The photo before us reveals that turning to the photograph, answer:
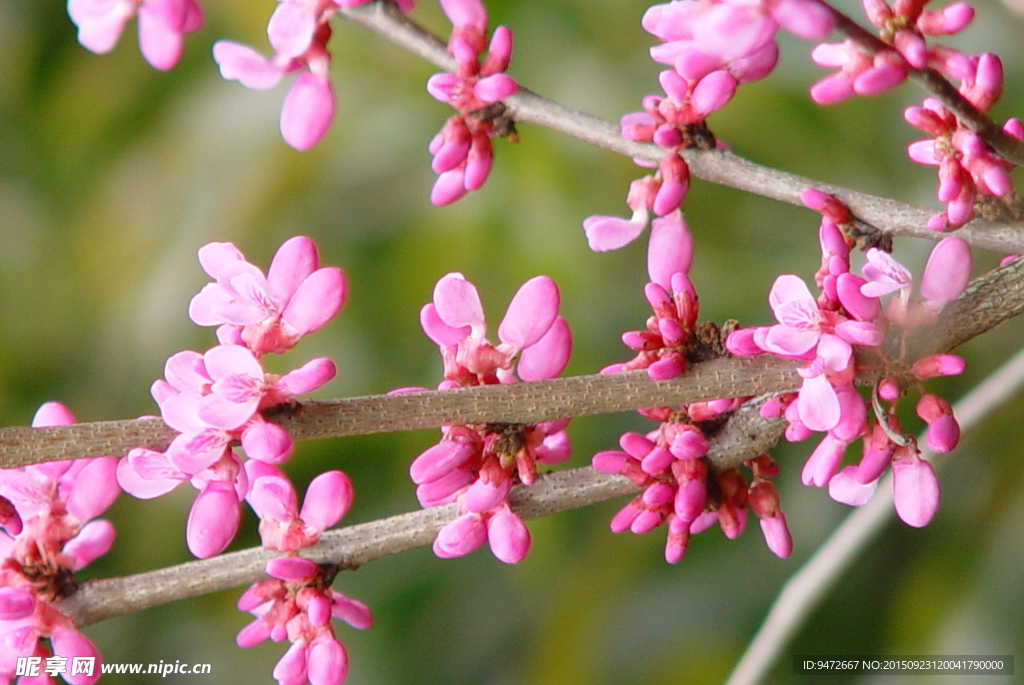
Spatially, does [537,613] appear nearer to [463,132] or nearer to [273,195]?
[273,195]

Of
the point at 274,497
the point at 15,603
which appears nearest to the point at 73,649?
the point at 15,603

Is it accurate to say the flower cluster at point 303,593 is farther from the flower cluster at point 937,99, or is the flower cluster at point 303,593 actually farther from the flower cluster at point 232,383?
the flower cluster at point 937,99

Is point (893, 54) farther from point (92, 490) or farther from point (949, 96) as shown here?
point (92, 490)

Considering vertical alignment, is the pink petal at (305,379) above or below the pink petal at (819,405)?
above

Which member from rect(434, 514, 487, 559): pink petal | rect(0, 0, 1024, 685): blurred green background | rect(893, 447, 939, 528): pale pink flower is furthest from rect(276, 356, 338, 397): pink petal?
rect(0, 0, 1024, 685): blurred green background

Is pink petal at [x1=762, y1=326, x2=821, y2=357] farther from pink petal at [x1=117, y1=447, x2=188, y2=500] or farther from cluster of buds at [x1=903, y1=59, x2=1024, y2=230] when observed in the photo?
pink petal at [x1=117, y1=447, x2=188, y2=500]

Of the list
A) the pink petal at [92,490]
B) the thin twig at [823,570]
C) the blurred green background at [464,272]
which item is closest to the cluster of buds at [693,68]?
the pink petal at [92,490]
